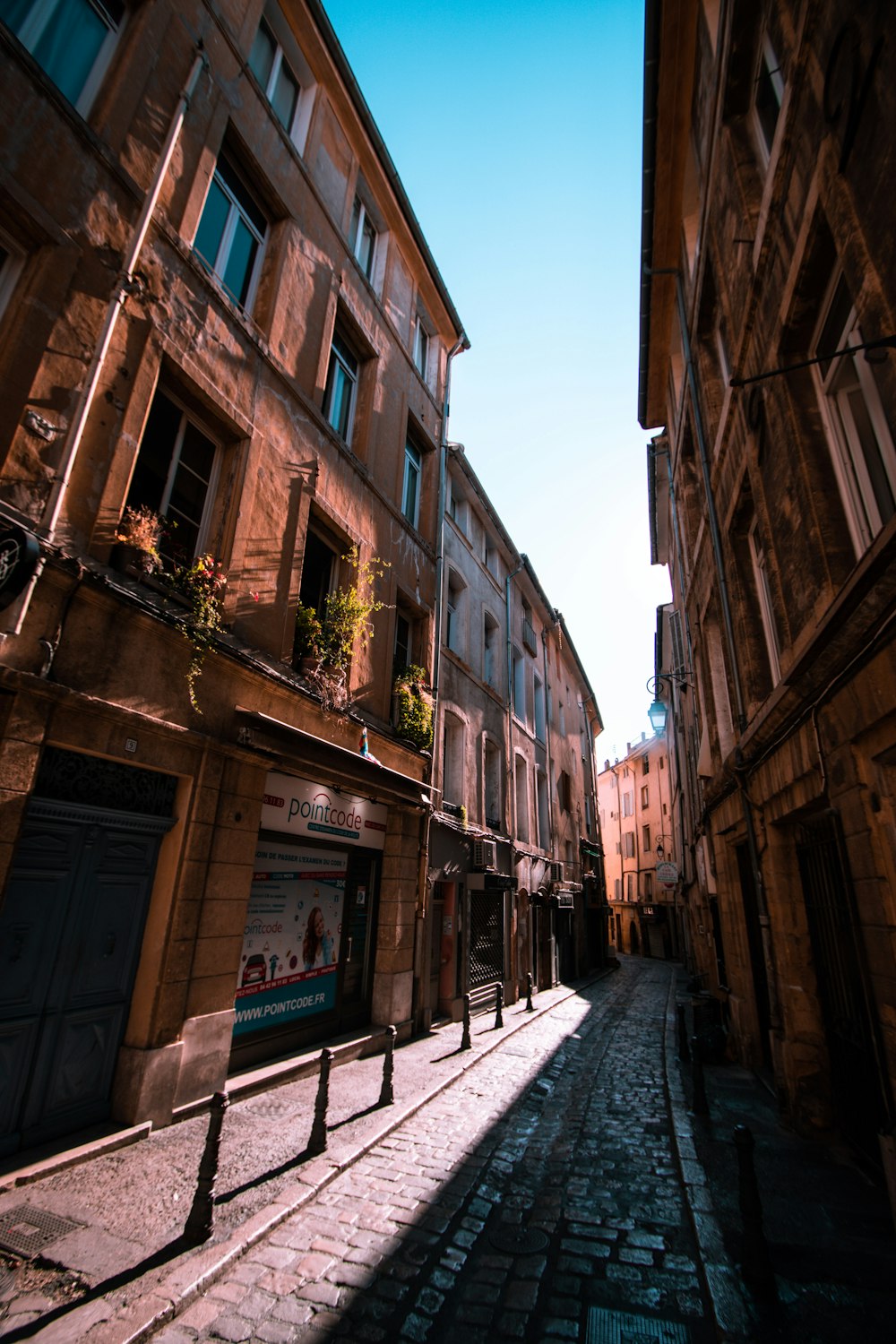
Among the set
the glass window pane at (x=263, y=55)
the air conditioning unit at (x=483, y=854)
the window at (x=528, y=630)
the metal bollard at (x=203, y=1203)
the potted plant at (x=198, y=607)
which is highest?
the glass window pane at (x=263, y=55)

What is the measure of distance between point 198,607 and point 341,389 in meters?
6.72

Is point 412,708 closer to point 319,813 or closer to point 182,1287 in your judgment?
point 319,813

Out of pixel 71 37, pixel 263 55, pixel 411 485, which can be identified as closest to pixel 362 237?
pixel 263 55

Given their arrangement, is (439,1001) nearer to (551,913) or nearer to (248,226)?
(551,913)

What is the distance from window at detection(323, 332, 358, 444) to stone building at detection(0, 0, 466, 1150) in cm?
10

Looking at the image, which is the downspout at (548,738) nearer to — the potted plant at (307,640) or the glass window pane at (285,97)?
the potted plant at (307,640)

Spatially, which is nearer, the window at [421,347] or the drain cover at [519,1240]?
the drain cover at [519,1240]

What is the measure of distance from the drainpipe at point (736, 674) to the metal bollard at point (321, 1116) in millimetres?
5446

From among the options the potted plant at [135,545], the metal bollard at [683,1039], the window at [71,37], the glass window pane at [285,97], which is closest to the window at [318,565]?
the potted plant at [135,545]

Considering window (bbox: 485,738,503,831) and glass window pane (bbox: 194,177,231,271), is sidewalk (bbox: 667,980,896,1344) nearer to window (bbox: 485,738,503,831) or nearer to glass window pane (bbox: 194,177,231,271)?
window (bbox: 485,738,503,831)

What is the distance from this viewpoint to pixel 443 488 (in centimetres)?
1480

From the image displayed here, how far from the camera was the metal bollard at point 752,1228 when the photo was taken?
356cm

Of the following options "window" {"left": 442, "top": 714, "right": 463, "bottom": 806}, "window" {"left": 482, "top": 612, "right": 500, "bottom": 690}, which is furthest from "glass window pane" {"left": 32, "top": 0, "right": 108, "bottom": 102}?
"window" {"left": 482, "top": 612, "right": 500, "bottom": 690}

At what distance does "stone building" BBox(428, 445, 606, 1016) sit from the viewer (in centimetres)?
1295
